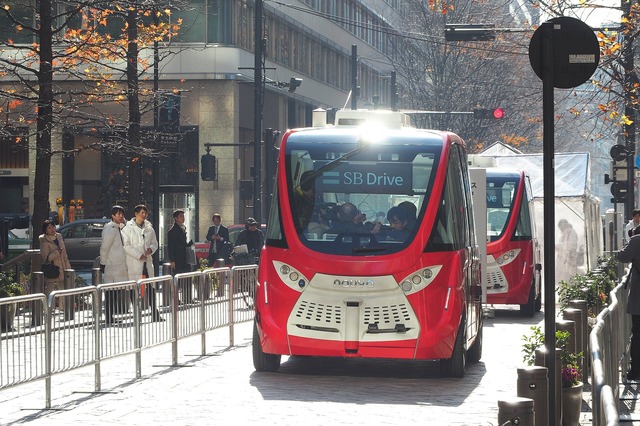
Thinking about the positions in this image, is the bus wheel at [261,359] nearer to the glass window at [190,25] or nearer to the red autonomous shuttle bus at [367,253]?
the red autonomous shuttle bus at [367,253]

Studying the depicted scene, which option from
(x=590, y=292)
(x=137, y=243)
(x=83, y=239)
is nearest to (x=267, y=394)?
(x=590, y=292)

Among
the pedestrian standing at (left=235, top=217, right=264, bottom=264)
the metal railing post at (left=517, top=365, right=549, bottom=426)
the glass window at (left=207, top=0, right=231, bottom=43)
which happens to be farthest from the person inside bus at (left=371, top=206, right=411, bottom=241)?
the glass window at (left=207, top=0, right=231, bottom=43)

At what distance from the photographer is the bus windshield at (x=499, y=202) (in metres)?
27.6

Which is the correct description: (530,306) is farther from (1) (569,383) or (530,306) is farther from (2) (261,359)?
(1) (569,383)

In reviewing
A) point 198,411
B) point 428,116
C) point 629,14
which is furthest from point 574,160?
point 428,116

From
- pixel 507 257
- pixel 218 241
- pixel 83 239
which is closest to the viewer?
pixel 507 257

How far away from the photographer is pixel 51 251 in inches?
1015

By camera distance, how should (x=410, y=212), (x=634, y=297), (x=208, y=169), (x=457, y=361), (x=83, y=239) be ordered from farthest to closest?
(x=83, y=239) → (x=208, y=169) → (x=410, y=212) → (x=457, y=361) → (x=634, y=297)

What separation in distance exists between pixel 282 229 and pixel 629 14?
8882 millimetres

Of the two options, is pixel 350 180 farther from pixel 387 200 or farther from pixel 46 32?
pixel 46 32

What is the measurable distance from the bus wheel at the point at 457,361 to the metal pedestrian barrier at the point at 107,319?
119 inches

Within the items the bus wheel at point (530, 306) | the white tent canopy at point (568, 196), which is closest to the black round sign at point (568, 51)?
the bus wheel at point (530, 306)

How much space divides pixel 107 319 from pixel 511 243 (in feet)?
46.1

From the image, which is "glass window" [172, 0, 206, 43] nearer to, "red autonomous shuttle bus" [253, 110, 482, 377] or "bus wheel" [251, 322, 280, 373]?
"red autonomous shuttle bus" [253, 110, 482, 377]
